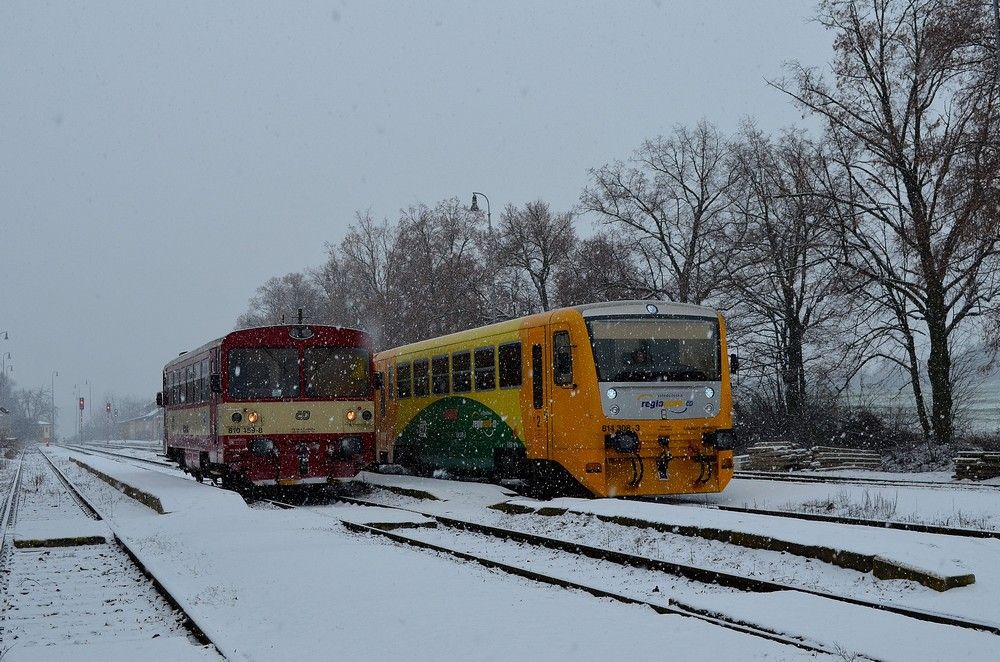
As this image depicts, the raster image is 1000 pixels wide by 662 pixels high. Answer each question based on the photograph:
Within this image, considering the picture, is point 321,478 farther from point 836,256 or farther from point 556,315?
point 836,256

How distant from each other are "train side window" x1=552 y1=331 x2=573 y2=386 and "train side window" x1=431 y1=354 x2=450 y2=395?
15.8 feet

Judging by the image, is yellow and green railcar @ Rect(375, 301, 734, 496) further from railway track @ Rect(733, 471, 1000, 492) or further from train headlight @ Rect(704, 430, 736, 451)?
railway track @ Rect(733, 471, 1000, 492)

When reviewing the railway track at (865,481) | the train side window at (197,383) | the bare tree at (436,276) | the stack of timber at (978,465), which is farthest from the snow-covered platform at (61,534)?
the bare tree at (436,276)

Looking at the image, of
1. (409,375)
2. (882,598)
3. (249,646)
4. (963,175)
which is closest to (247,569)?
(249,646)

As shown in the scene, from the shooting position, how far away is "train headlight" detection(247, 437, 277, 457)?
60.3ft

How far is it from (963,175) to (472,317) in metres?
31.1

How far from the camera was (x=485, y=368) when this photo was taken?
18828 millimetres

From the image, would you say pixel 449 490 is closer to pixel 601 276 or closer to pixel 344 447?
pixel 344 447

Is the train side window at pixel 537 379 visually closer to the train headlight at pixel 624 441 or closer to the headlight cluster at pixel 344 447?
the train headlight at pixel 624 441

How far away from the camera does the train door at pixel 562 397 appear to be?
51.5 ft

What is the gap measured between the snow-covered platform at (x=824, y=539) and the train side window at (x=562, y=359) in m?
2.78

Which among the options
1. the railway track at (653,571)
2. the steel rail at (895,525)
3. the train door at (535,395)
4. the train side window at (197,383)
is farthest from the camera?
the train side window at (197,383)

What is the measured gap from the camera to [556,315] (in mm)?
16359

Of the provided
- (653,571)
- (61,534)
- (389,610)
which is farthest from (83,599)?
(653,571)
